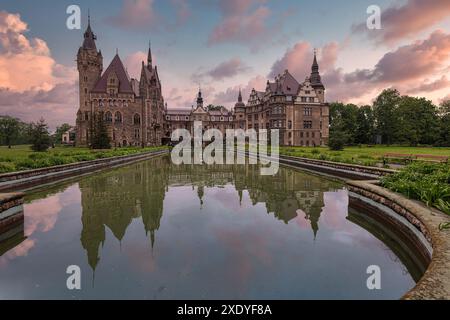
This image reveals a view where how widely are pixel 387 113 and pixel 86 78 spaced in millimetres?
84241

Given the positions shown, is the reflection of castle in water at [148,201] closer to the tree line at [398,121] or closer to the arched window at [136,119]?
the tree line at [398,121]

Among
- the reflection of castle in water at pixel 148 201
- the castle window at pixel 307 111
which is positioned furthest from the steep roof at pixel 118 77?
the reflection of castle in water at pixel 148 201

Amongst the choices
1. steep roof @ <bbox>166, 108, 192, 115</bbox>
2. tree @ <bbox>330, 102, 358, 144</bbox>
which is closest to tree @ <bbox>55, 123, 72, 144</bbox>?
steep roof @ <bbox>166, 108, 192, 115</bbox>

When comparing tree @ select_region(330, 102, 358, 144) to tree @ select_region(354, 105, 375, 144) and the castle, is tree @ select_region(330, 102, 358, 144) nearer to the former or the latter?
tree @ select_region(354, 105, 375, 144)

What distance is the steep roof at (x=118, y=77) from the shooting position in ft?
203

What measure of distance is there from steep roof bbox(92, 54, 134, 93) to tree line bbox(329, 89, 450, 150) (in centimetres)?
5067

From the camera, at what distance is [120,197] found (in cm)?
1109

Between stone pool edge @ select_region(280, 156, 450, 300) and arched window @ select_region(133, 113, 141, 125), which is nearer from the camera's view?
stone pool edge @ select_region(280, 156, 450, 300)

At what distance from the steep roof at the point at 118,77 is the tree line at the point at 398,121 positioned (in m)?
50.7

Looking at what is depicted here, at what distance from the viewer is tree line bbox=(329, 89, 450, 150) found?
65094 mm

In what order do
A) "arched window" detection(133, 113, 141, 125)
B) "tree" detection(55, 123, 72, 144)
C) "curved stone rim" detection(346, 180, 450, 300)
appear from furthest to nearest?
"tree" detection(55, 123, 72, 144)
"arched window" detection(133, 113, 141, 125)
"curved stone rim" detection(346, 180, 450, 300)

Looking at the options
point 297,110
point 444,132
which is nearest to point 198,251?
point 297,110

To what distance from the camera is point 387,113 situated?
75.9m
